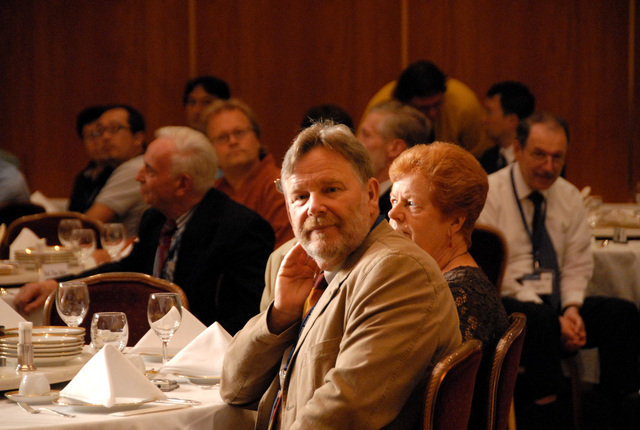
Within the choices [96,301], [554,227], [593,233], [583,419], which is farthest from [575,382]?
[96,301]

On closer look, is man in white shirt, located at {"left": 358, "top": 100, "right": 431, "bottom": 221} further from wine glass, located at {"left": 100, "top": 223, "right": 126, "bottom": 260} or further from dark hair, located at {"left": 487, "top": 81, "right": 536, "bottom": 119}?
dark hair, located at {"left": 487, "top": 81, "right": 536, "bottom": 119}

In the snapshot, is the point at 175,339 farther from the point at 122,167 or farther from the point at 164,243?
the point at 122,167

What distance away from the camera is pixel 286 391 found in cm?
180

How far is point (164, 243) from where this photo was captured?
353cm

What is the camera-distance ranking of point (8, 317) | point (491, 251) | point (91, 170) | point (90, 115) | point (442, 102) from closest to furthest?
point (8, 317) → point (491, 251) → point (442, 102) → point (91, 170) → point (90, 115)

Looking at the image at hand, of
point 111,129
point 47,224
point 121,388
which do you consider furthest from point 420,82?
point 121,388

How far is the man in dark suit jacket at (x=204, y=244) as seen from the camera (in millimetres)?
3289

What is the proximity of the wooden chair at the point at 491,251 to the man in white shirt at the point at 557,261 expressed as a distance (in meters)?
0.58

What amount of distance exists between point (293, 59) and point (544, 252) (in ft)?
13.8

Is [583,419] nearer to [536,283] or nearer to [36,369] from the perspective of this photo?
[536,283]

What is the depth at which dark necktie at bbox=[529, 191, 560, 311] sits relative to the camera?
412 centimetres

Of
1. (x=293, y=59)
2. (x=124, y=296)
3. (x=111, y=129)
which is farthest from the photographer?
(x=293, y=59)

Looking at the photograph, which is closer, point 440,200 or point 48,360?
point 48,360

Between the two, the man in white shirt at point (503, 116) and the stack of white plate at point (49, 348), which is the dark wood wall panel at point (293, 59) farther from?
the stack of white plate at point (49, 348)
